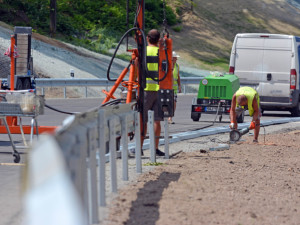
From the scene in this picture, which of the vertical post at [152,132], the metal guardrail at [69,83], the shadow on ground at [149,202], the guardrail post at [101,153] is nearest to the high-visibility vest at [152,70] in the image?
the vertical post at [152,132]

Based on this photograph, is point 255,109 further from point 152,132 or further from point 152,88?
point 152,132

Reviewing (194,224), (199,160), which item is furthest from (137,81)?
(194,224)

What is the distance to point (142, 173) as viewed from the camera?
1102 cm

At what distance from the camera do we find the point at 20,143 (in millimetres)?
15047

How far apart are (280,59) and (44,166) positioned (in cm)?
1882

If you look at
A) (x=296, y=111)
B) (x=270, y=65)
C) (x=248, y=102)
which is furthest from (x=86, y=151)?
(x=296, y=111)

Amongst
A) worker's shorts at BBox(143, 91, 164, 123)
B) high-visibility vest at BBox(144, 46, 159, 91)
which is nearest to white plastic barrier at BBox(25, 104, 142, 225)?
worker's shorts at BBox(143, 91, 164, 123)

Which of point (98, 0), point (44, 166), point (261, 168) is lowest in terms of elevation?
point (261, 168)

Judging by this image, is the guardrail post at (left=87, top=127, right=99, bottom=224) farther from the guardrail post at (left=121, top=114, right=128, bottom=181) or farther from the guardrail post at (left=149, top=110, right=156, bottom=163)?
the guardrail post at (left=149, top=110, right=156, bottom=163)

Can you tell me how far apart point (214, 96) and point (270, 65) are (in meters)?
2.79

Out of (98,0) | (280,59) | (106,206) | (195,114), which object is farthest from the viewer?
(98,0)

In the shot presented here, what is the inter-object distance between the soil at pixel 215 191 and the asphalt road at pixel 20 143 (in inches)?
40.5

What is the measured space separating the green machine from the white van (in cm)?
202

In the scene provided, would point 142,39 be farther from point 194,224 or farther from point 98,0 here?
point 98,0
